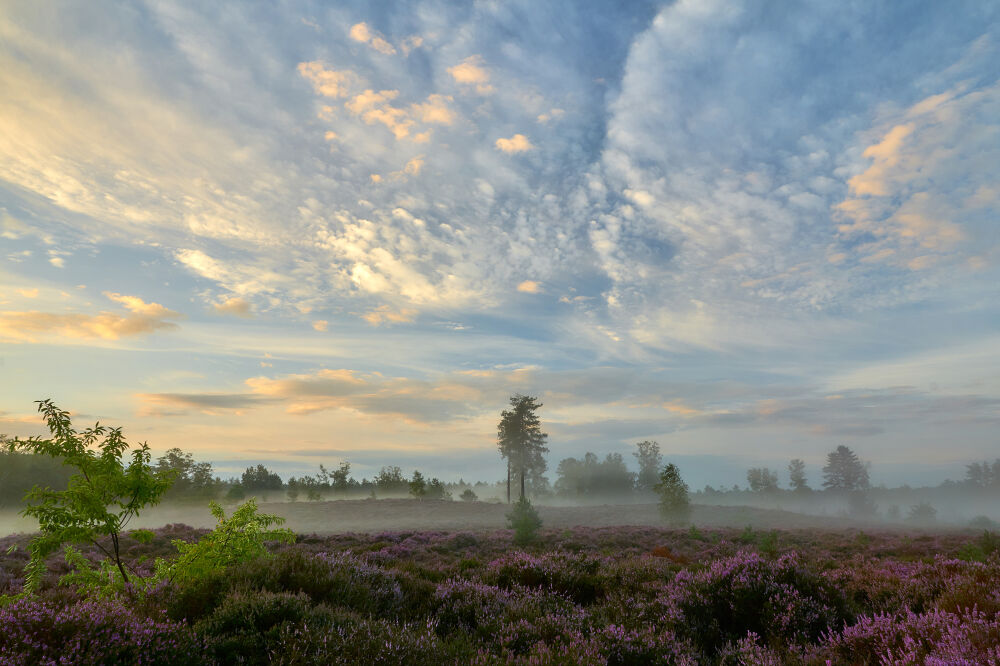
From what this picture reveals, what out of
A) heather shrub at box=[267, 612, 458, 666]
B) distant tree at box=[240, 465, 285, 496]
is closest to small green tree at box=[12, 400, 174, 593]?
heather shrub at box=[267, 612, 458, 666]

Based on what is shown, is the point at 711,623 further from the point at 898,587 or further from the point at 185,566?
the point at 185,566

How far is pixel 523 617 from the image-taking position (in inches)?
263

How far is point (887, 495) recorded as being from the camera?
449ft

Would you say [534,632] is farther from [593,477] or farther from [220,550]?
[593,477]

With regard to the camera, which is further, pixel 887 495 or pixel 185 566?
pixel 887 495

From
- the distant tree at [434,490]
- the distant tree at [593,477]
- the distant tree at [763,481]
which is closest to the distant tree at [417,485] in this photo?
the distant tree at [434,490]

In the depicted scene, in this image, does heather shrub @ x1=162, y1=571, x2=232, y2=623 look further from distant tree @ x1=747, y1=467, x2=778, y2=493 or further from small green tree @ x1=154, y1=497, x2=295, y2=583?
distant tree @ x1=747, y1=467, x2=778, y2=493

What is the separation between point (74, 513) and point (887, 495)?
611 feet

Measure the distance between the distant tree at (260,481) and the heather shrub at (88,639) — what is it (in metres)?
84.2

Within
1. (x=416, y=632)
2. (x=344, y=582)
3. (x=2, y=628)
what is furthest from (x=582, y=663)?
(x=2, y=628)

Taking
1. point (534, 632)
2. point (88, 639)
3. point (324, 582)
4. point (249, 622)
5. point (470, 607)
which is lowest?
point (470, 607)

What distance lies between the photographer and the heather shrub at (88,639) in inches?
153

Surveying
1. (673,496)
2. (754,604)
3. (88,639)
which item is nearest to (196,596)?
(88,639)

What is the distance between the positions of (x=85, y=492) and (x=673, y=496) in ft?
141
